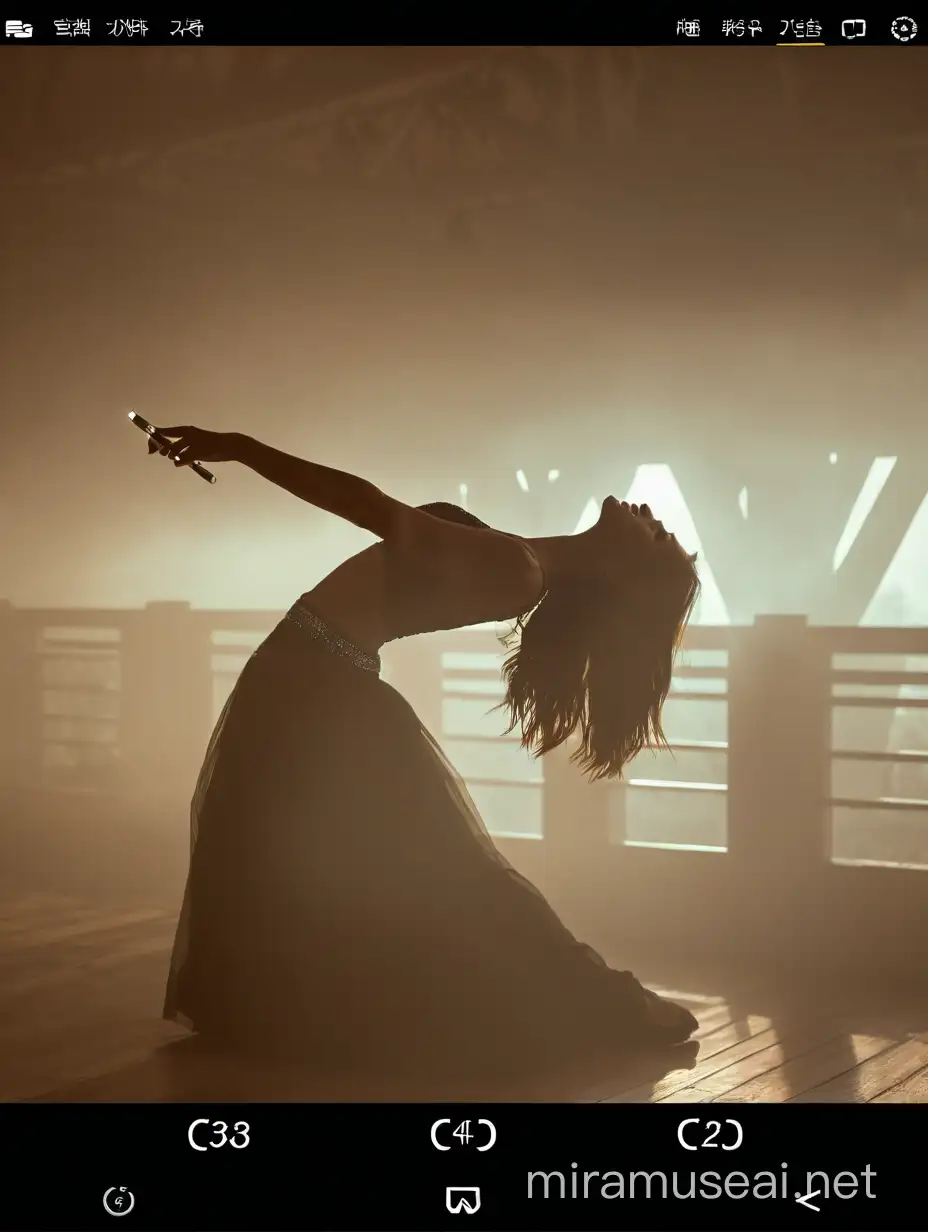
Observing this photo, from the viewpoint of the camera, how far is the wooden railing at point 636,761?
8.05 feet

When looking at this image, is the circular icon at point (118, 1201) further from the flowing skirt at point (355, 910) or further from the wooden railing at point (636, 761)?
the wooden railing at point (636, 761)

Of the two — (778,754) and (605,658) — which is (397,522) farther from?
(778,754)

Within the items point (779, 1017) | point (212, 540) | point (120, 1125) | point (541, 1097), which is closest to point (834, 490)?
point (779, 1017)

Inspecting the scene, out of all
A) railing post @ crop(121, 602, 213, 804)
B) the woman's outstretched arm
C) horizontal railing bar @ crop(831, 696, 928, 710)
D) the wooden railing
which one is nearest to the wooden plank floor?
the wooden railing

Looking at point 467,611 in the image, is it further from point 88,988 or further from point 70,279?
point 70,279

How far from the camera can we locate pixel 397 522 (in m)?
1.48

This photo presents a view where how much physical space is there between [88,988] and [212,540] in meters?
1.46

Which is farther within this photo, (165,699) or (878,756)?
(165,699)

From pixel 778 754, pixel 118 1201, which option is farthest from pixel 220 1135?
pixel 778 754

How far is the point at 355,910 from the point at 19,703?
2.20 metres

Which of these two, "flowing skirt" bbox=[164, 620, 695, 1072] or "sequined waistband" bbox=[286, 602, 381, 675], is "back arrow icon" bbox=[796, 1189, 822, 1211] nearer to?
"flowing skirt" bbox=[164, 620, 695, 1072]

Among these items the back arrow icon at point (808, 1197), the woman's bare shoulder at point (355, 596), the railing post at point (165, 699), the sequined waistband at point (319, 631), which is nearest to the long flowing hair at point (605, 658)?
the woman's bare shoulder at point (355, 596)

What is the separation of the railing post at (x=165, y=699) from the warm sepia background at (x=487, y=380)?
0.01 meters
